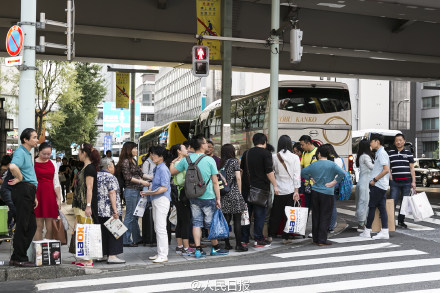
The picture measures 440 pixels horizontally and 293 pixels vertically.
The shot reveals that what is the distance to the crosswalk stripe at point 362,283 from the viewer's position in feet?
24.1

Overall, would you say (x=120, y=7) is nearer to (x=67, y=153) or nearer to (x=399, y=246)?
(x=399, y=246)

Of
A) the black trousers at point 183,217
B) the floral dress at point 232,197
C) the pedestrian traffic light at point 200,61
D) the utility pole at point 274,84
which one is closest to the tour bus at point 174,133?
the pedestrian traffic light at point 200,61

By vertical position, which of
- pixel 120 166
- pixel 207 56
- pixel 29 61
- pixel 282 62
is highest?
pixel 282 62

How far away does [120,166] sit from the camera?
10664mm

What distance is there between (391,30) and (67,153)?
40.4 meters

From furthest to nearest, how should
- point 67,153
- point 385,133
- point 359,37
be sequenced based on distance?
point 67,153 < point 385,133 < point 359,37

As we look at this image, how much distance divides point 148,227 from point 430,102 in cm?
7889

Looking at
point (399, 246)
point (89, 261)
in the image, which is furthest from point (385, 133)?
point (89, 261)

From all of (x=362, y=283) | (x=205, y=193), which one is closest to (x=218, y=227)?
(x=205, y=193)

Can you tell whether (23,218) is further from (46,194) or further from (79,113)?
(79,113)

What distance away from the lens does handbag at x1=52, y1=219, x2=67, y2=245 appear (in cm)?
934

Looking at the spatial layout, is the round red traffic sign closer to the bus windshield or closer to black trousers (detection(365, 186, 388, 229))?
black trousers (detection(365, 186, 388, 229))

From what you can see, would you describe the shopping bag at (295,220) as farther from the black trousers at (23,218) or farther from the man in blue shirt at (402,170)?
the black trousers at (23,218)

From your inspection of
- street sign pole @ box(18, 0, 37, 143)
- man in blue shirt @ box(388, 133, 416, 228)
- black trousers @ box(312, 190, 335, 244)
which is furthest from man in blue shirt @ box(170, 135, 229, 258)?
man in blue shirt @ box(388, 133, 416, 228)
